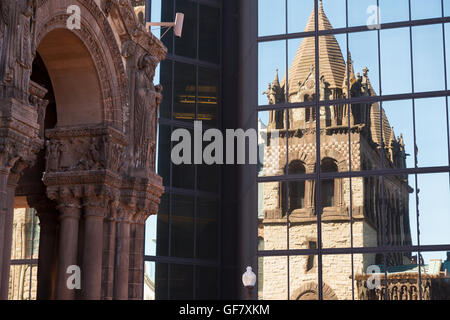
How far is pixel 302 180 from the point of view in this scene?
35844 mm

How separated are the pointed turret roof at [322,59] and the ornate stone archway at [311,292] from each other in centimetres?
801

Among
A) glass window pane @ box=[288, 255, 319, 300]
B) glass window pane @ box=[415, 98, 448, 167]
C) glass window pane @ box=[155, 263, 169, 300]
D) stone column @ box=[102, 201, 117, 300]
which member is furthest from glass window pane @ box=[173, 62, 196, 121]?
stone column @ box=[102, 201, 117, 300]

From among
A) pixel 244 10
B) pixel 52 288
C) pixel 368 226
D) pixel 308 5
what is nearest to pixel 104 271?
pixel 52 288

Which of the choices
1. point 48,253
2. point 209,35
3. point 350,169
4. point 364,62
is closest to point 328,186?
point 350,169

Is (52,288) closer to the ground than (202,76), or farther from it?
closer to the ground

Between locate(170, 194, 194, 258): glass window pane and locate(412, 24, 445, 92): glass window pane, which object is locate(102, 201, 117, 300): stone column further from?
locate(170, 194, 194, 258): glass window pane

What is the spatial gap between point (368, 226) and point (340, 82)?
6.08 meters

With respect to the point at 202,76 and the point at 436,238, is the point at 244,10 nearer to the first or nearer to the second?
the point at 202,76

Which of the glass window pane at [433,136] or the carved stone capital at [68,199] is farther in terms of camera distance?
the glass window pane at [433,136]

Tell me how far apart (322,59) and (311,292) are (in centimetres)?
948

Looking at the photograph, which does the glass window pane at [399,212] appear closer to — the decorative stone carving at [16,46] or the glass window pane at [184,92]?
the glass window pane at [184,92]

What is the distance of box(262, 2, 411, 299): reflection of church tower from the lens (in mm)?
34375

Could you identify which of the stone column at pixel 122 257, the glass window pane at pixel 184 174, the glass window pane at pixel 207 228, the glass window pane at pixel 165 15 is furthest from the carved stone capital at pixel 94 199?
the glass window pane at pixel 165 15

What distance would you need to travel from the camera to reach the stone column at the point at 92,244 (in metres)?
17.4
